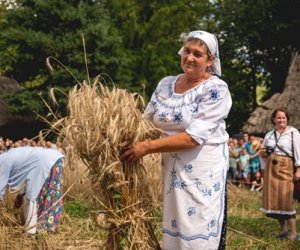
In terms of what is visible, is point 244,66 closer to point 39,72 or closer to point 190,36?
point 39,72

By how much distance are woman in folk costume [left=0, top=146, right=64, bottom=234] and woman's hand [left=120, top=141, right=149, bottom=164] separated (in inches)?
96.8

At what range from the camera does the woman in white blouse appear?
238 inches

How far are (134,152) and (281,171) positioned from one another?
3317 mm

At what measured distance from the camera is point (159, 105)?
127 inches

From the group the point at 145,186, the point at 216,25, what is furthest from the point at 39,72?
the point at 145,186

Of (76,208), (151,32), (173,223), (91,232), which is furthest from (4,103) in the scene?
(173,223)

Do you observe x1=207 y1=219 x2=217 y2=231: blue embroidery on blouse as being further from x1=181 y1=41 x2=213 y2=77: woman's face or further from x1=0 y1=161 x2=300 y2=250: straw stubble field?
x1=181 y1=41 x2=213 y2=77: woman's face

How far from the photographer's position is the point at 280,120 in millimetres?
6066

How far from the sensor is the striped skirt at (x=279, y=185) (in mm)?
6102

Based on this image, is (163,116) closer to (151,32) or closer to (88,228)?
(88,228)

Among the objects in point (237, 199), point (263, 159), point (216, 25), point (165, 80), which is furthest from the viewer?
point (216, 25)

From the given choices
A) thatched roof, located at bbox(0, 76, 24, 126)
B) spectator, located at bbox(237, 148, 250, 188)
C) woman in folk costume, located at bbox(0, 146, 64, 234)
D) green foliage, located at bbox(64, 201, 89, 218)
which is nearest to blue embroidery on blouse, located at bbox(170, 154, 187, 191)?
woman in folk costume, located at bbox(0, 146, 64, 234)

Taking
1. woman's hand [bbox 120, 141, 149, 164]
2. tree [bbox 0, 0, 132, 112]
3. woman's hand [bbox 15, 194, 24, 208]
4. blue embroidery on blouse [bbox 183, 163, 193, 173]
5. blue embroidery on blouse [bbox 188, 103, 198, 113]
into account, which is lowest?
woman's hand [bbox 15, 194, 24, 208]

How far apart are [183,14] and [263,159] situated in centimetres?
2011
